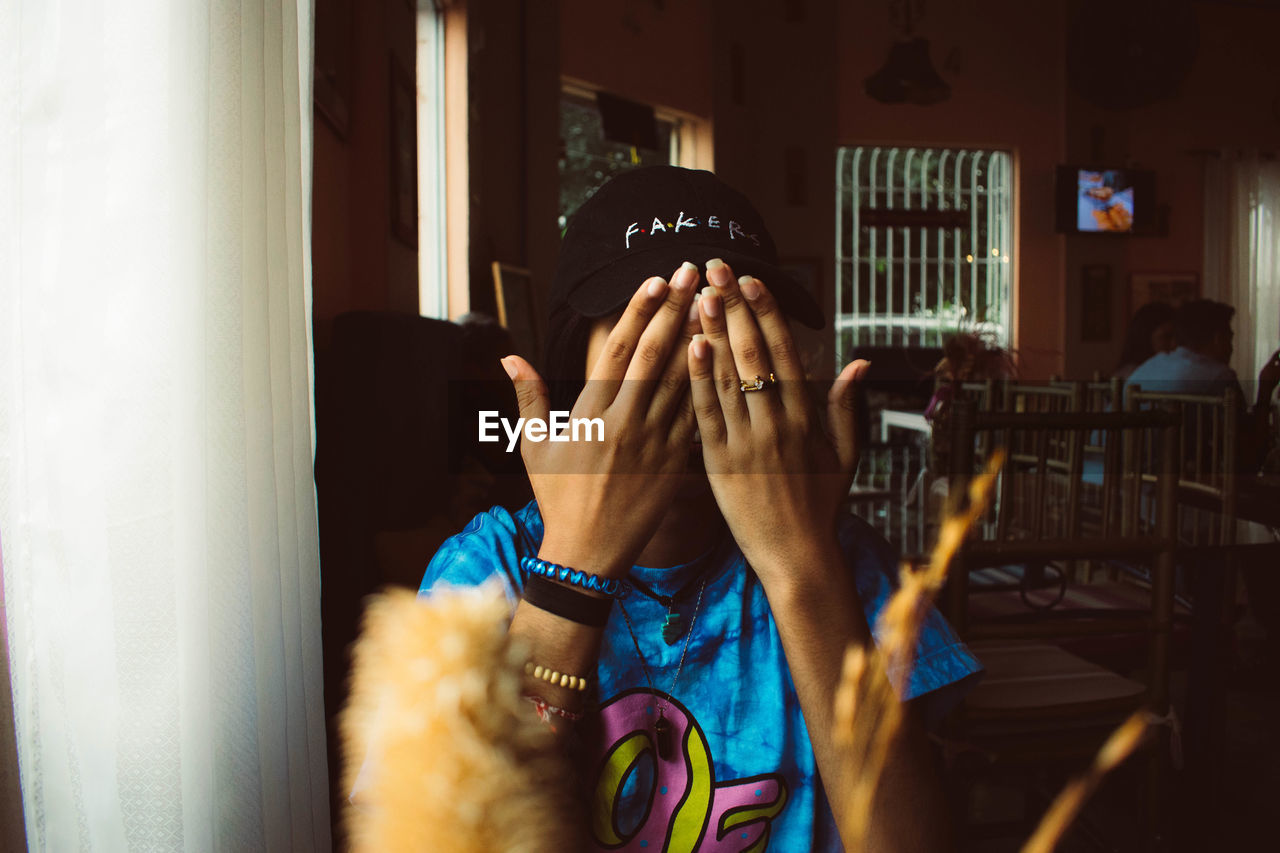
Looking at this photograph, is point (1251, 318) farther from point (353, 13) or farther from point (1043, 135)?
point (353, 13)

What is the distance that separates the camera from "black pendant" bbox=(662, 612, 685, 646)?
790 mm

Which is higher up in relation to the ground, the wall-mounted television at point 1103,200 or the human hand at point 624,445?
the wall-mounted television at point 1103,200

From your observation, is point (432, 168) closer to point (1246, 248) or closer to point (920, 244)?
point (920, 244)

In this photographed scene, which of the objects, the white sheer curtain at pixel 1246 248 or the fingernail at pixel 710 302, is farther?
the white sheer curtain at pixel 1246 248

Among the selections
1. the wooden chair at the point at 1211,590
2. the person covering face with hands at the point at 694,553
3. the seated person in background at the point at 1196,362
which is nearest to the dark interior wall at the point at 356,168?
the person covering face with hands at the point at 694,553

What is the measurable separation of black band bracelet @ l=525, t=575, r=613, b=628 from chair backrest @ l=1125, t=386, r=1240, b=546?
1415 millimetres

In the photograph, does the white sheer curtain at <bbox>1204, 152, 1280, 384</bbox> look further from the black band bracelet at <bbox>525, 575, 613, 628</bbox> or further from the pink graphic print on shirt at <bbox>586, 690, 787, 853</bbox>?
the black band bracelet at <bbox>525, 575, 613, 628</bbox>

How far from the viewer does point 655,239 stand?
30.4 inches

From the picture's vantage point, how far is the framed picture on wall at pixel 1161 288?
22.3 feet

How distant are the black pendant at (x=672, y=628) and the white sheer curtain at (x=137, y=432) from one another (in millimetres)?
359

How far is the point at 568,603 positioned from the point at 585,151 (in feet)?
16.0

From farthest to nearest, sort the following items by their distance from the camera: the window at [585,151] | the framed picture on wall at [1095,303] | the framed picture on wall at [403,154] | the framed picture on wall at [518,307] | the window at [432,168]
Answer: the framed picture on wall at [1095,303], the window at [585,151], the framed picture on wall at [518,307], the window at [432,168], the framed picture on wall at [403,154]

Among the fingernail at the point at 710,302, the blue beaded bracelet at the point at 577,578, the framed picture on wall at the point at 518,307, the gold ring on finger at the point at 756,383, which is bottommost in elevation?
the blue beaded bracelet at the point at 577,578

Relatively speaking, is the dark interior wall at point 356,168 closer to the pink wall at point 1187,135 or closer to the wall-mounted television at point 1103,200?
the wall-mounted television at point 1103,200
